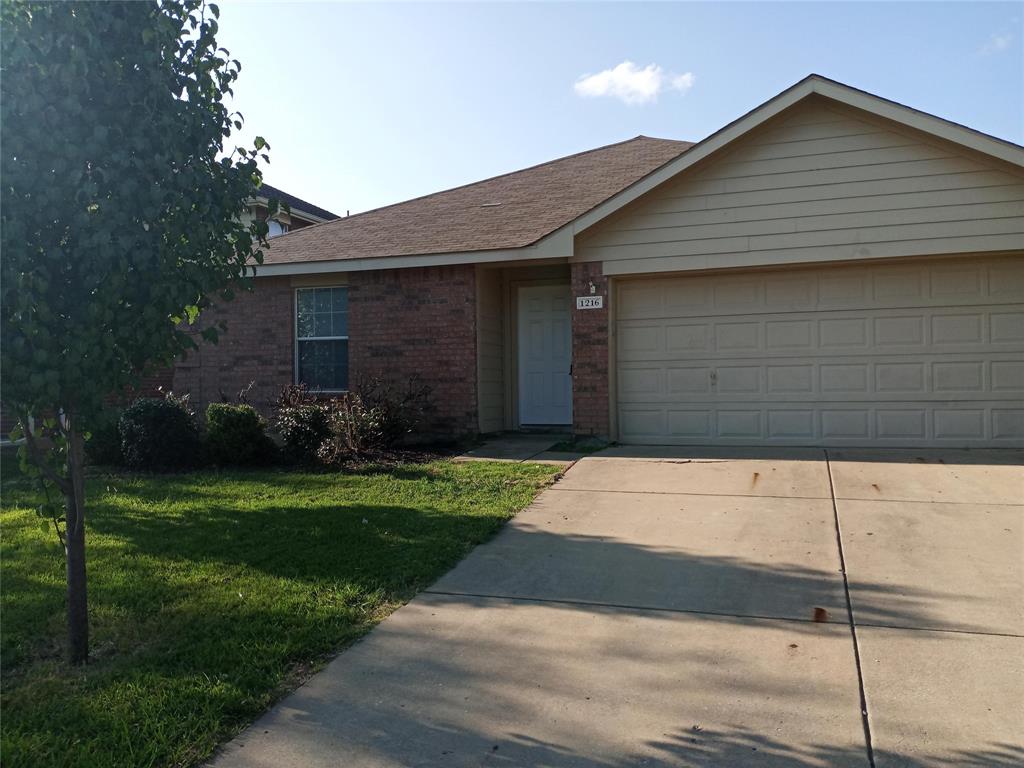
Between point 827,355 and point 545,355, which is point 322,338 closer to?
point 545,355

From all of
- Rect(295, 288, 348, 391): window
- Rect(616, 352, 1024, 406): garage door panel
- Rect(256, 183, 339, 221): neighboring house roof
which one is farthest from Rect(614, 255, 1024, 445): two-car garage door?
Rect(256, 183, 339, 221): neighboring house roof

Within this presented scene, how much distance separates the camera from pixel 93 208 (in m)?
3.82

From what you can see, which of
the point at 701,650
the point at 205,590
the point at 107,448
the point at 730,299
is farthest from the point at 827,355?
the point at 107,448

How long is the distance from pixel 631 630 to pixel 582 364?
6520 millimetres

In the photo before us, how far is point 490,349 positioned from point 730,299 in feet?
11.5

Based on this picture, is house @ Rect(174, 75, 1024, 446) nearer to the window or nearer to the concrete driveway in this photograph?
the window

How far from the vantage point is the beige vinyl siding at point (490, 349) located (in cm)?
1155

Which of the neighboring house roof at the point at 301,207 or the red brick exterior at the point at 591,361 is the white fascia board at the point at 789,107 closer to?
the red brick exterior at the point at 591,361

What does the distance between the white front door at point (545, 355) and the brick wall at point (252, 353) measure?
3627mm

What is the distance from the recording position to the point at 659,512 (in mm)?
6957

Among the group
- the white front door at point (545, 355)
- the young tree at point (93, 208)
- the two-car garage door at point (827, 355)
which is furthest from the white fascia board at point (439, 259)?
the young tree at point (93, 208)

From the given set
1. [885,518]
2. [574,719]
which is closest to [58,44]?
[574,719]

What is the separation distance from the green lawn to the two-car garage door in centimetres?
284

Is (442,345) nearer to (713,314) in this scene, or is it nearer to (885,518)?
(713,314)
